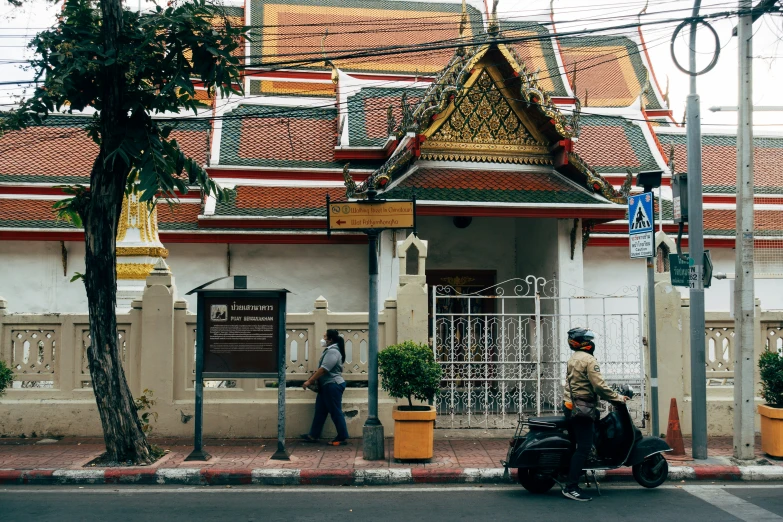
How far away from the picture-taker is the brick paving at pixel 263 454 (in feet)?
28.5

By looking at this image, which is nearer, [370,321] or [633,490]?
[633,490]

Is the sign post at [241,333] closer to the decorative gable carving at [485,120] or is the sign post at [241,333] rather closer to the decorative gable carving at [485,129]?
the decorative gable carving at [485,129]

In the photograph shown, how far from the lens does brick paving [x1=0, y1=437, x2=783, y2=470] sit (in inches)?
341

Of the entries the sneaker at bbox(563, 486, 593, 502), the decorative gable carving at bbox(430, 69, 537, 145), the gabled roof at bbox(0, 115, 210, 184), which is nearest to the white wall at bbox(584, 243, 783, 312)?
the decorative gable carving at bbox(430, 69, 537, 145)

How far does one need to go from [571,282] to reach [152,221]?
22.6 ft

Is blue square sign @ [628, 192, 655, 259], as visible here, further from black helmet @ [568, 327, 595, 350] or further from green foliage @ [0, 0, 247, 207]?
green foliage @ [0, 0, 247, 207]

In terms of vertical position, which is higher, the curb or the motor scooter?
the motor scooter

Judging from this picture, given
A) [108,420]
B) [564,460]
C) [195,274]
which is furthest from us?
[195,274]

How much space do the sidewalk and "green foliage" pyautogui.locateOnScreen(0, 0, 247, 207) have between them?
282cm

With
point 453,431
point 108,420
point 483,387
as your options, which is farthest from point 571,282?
point 108,420

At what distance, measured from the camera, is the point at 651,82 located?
1950 cm

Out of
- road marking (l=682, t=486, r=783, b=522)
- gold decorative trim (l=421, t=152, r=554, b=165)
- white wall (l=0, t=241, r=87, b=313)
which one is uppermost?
gold decorative trim (l=421, t=152, r=554, b=165)

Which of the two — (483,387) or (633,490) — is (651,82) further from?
(633,490)

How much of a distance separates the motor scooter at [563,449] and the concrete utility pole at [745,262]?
1528mm
